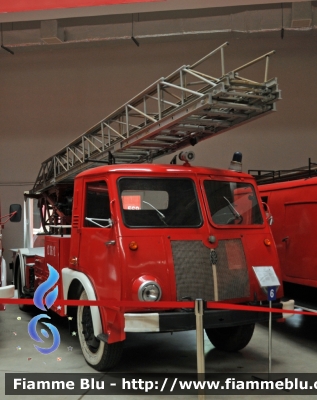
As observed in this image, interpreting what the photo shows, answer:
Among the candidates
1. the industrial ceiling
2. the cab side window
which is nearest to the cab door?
the cab side window

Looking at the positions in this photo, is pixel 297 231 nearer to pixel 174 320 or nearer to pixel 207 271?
pixel 207 271

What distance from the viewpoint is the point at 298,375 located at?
15.3 ft

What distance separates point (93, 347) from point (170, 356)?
40.0 inches

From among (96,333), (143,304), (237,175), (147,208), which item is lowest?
(96,333)

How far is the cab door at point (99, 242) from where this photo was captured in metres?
4.38

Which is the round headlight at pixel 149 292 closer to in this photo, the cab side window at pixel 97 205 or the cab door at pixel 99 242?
the cab door at pixel 99 242

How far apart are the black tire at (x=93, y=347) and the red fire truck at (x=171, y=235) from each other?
0.04ft

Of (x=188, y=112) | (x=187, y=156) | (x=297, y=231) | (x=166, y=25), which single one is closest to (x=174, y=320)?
(x=187, y=156)

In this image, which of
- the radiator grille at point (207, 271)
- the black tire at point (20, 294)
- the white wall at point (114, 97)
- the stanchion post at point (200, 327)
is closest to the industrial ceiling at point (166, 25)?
the white wall at point (114, 97)

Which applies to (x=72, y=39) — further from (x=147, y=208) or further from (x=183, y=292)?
(x=183, y=292)

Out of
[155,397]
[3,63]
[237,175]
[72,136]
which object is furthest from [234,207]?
[3,63]

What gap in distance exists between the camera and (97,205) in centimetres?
492

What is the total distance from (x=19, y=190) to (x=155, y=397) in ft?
30.8

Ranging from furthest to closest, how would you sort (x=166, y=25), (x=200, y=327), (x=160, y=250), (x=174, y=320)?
(x=166, y=25) → (x=160, y=250) → (x=174, y=320) → (x=200, y=327)
